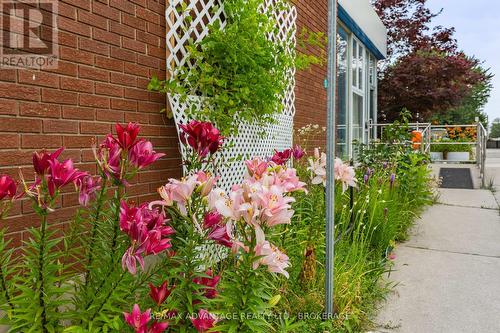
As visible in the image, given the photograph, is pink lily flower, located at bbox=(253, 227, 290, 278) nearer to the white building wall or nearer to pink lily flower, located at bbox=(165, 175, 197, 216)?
pink lily flower, located at bbox=(165, 175, 197, 216)

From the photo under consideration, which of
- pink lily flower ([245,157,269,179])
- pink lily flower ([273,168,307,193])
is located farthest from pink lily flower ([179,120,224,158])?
pink lily flower ([273,168,307,193])

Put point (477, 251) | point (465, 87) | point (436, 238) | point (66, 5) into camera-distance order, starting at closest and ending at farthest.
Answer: point (66, 5), point (477, 251), point (436, 238), point (465, 87)

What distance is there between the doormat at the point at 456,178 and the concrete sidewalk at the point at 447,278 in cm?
262

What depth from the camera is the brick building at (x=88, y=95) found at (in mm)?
1827

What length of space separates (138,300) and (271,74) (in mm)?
2195

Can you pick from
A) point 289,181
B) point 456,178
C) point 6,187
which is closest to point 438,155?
point 456,178

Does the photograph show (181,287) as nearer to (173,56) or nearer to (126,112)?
(126,112)

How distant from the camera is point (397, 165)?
16.9 ft

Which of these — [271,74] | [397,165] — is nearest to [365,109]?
[397,165]

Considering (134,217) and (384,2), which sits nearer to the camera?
(134,217)

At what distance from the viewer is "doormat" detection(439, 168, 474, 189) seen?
771 cm

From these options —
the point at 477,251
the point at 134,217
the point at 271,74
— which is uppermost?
the point at 271,74
